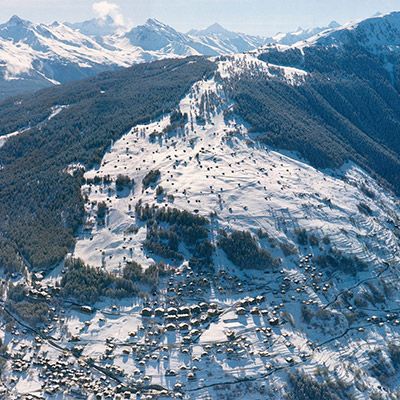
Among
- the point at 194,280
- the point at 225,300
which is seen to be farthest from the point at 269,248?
the point at 194,280

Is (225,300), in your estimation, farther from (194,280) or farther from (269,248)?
(269,248)

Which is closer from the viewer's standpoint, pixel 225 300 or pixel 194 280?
pixel 225 300

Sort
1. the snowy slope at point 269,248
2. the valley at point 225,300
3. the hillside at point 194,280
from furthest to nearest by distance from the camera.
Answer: the snowy slope at point 269,248
the hillside at point 194,280
the valley at point 225,300

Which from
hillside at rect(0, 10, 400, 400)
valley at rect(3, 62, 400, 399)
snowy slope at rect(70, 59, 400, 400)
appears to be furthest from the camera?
snowy slope at rect(70, 59, 400, 400)

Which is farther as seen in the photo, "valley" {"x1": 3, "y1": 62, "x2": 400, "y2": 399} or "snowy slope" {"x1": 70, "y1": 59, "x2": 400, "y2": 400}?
"snowy slope" {"x1": 70, "y1": 59, "x2": 400, "y2": 400}

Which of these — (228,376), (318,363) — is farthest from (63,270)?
(318,363)

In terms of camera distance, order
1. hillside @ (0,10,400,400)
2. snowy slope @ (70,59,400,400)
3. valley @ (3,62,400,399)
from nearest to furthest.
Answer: valley @ (3,62,400,399), hillside @ (0,10,400,400), snowy slope @ (70,59,400,400)

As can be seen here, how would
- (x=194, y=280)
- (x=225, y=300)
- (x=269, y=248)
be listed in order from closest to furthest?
(x=225, y=300) → (x=194, y=280) → (x=269, y=248)

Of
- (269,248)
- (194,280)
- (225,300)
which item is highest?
(269,248)

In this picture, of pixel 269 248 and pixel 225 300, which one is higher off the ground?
pixel 269 248

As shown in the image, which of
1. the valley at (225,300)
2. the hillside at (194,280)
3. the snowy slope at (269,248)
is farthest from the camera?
the snowy slope at (269,248)

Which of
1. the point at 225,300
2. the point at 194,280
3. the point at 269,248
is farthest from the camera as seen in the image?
the point at 269,248

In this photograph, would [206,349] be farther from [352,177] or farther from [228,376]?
A: [352,177]
